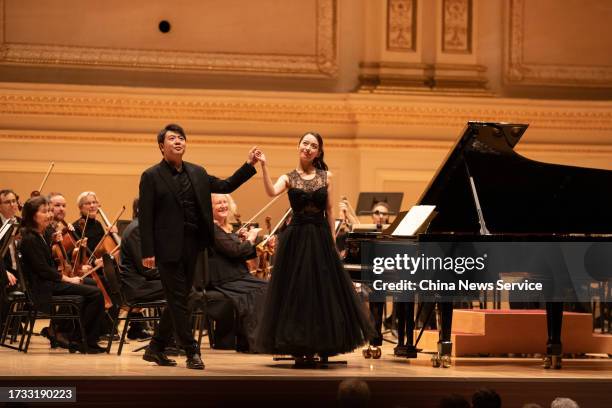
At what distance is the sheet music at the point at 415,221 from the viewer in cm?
586

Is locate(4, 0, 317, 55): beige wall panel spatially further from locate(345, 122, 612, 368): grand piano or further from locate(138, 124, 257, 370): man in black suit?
locate(138, 124, 257, 370): man in black suit

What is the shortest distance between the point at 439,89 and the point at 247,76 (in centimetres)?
195

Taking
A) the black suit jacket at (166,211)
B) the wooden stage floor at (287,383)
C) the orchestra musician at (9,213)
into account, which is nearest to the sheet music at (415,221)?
the wooden stage floor at (287,383)

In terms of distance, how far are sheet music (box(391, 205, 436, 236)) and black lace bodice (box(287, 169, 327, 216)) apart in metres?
0.52

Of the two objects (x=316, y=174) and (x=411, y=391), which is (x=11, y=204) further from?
(x=411, y=391)

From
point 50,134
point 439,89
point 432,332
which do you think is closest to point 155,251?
point 432,332

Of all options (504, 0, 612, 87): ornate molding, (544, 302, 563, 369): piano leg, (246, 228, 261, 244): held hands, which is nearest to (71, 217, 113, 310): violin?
(246, 228, 261, 244): held hands

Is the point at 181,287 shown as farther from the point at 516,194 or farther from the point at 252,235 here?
the point at 516,194

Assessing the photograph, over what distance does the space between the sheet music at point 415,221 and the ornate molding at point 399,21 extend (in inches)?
201

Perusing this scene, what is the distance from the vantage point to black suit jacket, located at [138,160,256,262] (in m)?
5.48

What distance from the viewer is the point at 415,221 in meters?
5.93

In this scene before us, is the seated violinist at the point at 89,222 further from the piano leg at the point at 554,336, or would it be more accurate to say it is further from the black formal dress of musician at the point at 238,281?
the piano leg at the point at 554,336

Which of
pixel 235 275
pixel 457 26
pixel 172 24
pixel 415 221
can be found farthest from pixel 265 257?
pixel 457 26

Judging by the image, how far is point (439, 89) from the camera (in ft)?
35.5
